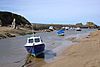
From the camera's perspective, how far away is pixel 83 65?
21.6 m

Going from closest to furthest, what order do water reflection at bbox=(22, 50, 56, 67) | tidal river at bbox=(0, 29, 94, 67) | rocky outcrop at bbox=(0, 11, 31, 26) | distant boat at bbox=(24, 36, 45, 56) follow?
water reflection at bbox=(22, 50, 56, 67) → tidal river at bbox=(0, 29, 94, 67) → distant boat at bbox=(24, 36, 45, 56) → rocky outcrop at bbox=(0, 11, 31, 26)

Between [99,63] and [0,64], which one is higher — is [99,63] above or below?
above

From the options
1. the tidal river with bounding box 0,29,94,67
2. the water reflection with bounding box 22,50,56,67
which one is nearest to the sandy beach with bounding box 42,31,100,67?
the water reflection with bounding box 22,50,56,67

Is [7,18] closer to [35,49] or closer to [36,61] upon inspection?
[35,49]

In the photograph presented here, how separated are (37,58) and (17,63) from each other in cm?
421

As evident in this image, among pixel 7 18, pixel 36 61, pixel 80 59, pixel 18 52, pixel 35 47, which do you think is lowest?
pixel 18 52

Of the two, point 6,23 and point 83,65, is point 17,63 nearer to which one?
point 83,65

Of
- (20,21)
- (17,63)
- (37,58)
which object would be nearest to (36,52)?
(37,58)

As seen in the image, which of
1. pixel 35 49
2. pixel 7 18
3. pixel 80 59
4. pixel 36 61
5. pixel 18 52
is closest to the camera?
pixel 80 59

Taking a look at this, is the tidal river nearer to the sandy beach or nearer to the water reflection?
the water reflection

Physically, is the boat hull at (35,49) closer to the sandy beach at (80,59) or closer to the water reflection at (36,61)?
the water reflection at (36,61)

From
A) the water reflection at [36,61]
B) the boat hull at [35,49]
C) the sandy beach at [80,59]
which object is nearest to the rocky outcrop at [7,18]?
the boat hull at [35,49]

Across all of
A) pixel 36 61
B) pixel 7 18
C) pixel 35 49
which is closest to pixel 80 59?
pixel 36 61

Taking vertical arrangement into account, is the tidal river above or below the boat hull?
below
